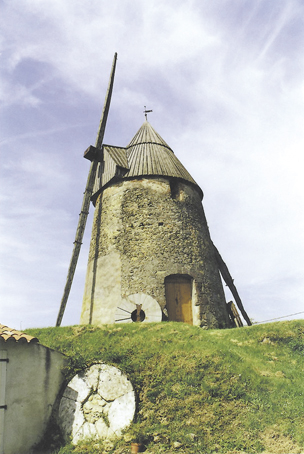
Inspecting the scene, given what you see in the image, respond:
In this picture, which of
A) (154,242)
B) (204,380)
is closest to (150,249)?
(154,242)

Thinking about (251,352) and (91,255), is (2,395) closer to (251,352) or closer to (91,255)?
(251,352)

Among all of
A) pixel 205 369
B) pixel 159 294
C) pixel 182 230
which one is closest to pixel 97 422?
pixel 205 369

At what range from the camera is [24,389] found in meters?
7.80

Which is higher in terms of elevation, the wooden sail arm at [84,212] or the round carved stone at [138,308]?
the wooden sail arm at [84,212]

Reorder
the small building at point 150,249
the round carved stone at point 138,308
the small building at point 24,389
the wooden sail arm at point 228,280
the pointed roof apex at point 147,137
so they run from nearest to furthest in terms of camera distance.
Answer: the small building at point 24,389
the round carved stone at point 138,308
the small building at point 150,249
the wooden sail arm at point 228,280
the pointed roof apex at point 147,137

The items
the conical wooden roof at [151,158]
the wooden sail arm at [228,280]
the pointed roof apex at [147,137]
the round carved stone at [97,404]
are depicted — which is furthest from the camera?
the pointed roof apex at [147,137]

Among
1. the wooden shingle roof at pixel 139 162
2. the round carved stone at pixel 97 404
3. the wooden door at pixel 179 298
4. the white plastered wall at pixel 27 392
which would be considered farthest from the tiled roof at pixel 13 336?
the wooden shingle roof at pixel 139 162

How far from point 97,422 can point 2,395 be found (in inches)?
79.7

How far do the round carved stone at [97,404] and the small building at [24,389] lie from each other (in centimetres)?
42

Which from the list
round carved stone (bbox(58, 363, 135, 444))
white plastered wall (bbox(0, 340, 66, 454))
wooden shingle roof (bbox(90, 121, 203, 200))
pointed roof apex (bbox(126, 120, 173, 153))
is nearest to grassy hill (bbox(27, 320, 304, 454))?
round carved stone (bbox(58, 363, 135, 444))

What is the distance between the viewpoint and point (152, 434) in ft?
23.2

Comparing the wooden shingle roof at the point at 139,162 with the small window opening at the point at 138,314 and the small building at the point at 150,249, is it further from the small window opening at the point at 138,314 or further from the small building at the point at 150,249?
the small window opening at the point at 138,314

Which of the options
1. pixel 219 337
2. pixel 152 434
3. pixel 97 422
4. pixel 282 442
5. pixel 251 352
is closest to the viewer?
pixel 282 442

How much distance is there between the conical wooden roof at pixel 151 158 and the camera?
52.2 ft
